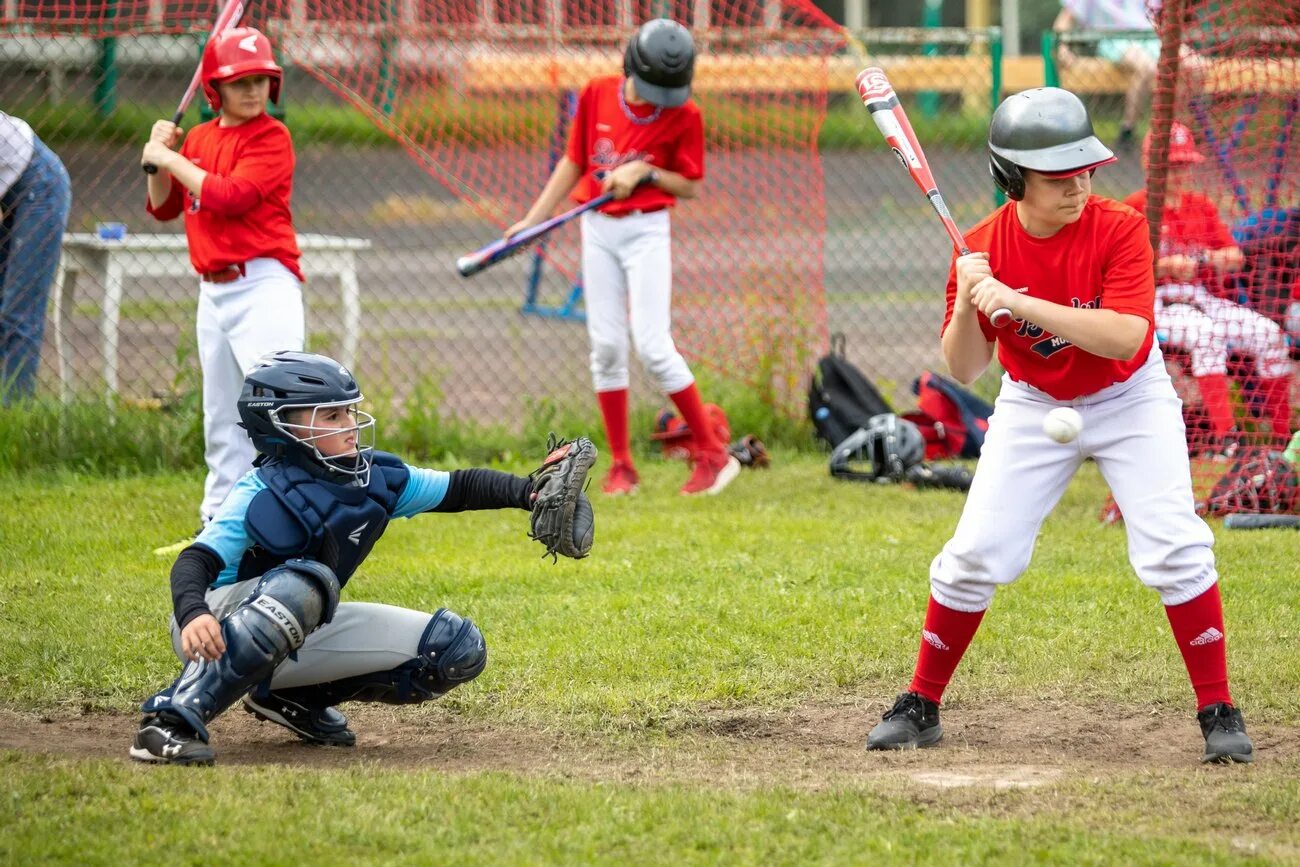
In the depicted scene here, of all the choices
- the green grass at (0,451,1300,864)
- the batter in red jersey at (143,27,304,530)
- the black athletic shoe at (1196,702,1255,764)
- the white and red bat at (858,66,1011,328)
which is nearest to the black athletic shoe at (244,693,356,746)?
the green grass at (0,451,1300,864)

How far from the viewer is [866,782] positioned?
3758 millimetres

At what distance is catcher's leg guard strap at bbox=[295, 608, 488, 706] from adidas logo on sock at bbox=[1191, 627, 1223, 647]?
1.90 metres

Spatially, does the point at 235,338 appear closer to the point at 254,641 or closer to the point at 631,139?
the point at 631,139

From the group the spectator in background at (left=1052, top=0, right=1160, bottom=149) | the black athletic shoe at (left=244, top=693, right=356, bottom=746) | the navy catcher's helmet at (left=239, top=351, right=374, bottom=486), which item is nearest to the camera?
the navy catcher's helmet at (left=239, top=351, right=374, bottom=486)

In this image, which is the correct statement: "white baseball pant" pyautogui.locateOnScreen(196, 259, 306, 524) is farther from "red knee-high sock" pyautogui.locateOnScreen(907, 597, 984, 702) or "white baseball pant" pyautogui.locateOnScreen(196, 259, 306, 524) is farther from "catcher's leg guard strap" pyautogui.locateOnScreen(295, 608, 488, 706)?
"red knee-high sock" pyautogui.locateOnScreen(907, 597, 984, 702)

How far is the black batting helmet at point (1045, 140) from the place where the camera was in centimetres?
380

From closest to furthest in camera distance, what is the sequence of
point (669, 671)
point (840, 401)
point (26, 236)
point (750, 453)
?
point (669, 671) → point (26, 236) → point (750, 453) → point (840, 401)

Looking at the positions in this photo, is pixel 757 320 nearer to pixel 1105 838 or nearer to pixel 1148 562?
pixel 1148 562

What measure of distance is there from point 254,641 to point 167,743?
13.8 inches

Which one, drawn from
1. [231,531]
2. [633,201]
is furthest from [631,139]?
[231,531]

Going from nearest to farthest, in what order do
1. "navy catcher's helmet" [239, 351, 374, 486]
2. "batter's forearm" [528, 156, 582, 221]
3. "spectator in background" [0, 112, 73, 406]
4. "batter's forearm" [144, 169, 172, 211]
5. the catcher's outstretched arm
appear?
1. "navy catcher's helmet" [239, 351, 374, 486]
2. the catcher's outstretched arm
3. "batter's forearm" [144, 169, 172, 211]
4. "batter's forearm" [528, 156, 582, 221]
5. "spectator in background" [0, 112, 73, 406]

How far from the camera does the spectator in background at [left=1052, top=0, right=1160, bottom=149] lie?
11.2m

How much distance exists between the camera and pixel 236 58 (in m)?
5.73

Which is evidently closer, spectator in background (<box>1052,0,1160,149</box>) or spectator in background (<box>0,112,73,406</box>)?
spectator in background (<box>0,112,73,406</box>)
